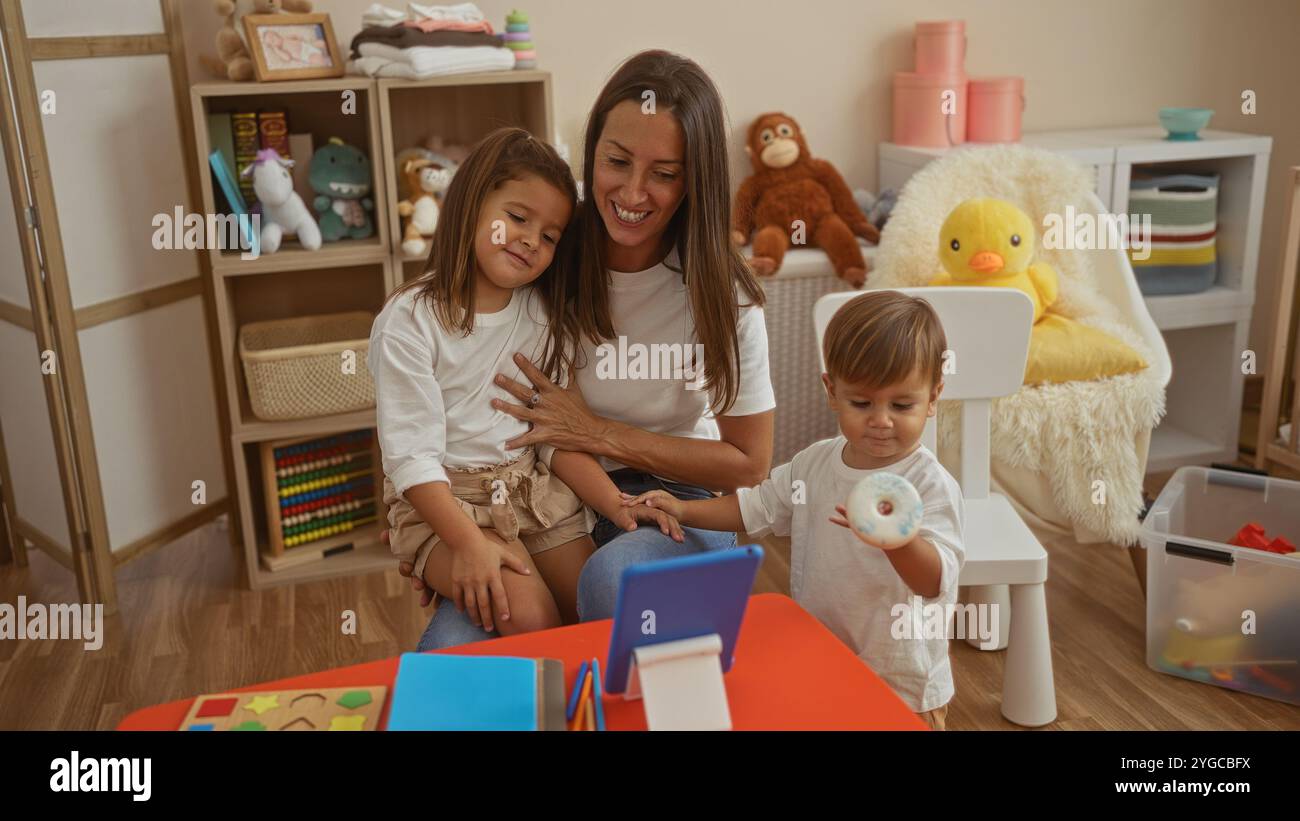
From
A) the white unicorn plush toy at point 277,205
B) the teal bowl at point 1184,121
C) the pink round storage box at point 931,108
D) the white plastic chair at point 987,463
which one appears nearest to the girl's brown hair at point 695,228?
the white plastic chair at point 987,463

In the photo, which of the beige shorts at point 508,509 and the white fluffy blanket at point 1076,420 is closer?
the beige shorts at point 508,509

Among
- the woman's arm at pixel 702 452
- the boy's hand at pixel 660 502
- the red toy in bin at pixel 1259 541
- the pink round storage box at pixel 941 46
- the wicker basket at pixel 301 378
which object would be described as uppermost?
the pink round storage box at pixel 941 46

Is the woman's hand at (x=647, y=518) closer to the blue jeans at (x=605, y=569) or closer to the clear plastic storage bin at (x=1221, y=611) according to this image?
the blue jeans at (x=605, y=569)

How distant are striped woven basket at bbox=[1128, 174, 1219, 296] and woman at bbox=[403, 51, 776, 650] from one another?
192 cm

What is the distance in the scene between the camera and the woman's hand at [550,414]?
1500 mm

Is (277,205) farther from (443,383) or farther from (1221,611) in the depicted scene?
(1221,611)

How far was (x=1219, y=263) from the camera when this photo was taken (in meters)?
3.19

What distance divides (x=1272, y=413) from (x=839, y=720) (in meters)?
2.33

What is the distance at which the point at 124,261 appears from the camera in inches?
99.1

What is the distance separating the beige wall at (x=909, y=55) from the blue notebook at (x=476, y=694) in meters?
2.15
